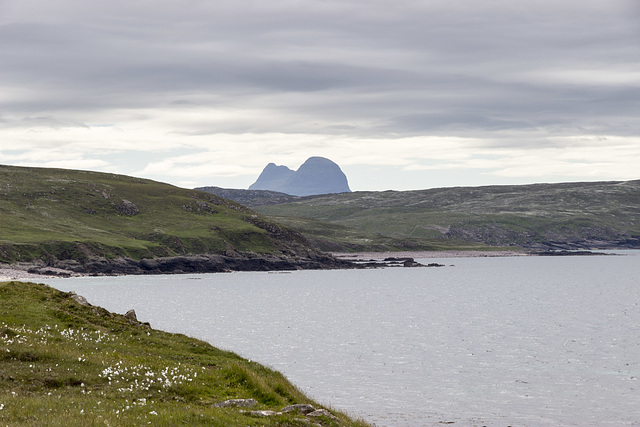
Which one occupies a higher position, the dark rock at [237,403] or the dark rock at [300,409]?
the dark rock at [237,403]

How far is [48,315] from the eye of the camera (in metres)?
39.4

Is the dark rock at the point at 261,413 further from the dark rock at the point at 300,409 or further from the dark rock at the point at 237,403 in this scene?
the dark rock at the point at 237,403

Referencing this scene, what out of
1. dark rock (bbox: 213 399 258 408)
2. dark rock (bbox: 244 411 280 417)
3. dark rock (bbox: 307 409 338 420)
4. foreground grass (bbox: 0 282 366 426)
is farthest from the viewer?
dark rock (bbox: 307 409 338 420)

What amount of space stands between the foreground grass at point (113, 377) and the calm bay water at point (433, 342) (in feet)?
29.3

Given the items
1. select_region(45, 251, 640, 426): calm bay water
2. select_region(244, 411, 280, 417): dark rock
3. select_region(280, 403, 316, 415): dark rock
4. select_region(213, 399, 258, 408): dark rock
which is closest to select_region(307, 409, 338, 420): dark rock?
select_region(280, 403, 316, 415): dark rock

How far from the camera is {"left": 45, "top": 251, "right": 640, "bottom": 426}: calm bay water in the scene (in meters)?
38.8

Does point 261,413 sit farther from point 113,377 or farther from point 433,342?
point 433,342

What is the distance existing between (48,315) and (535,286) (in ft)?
459

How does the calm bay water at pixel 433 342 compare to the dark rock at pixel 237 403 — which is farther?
the calm bay water at pixel 433 342

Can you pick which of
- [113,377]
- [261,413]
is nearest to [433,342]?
[113,377]

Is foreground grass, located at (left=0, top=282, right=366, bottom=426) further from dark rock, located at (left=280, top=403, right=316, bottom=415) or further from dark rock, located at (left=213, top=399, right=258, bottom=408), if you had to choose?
dark rock, located at (left=280, top=403, right=316, bottom=415)

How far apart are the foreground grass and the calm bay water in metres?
8.93

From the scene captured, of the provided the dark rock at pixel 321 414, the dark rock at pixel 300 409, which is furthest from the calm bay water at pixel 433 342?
the dark rock at pixel 300 409

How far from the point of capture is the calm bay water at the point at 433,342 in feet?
127
